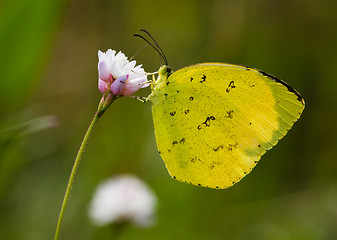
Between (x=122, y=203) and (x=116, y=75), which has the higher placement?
(x=116, y=75)

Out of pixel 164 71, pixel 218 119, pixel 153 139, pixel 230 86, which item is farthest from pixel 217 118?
pixel 153 139

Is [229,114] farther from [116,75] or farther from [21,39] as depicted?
[21,39]

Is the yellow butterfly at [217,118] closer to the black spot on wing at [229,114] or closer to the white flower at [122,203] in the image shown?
the black spot on wing at [229,114]

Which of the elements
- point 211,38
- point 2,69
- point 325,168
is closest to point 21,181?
point 2,69

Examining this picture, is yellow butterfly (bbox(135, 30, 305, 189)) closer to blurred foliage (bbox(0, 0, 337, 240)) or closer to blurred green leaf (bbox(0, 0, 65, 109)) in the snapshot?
blurred green leaf (bbox(0, 0, 65, 109))

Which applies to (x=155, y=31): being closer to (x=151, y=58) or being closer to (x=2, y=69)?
(x=151, y=58)

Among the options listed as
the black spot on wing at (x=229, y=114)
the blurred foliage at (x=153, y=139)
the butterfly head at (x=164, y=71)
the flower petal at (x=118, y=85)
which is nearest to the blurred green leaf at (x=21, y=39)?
the blurred foliage at (x=153, y=139)
